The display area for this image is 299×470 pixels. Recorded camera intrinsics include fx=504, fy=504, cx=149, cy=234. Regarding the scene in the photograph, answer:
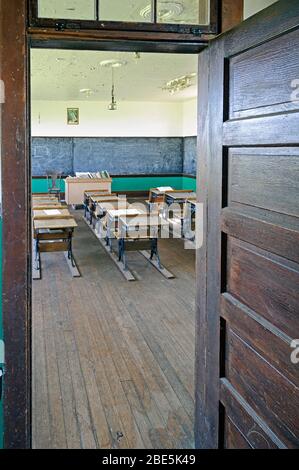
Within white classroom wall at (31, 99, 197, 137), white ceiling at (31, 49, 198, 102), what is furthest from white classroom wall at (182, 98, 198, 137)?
white ceiling at (31, 49, 198, 102)

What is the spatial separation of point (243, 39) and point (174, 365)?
8.70ft

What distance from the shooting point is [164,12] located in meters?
2.12

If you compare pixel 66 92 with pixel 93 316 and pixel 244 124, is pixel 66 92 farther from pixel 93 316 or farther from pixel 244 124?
pixel 244 124

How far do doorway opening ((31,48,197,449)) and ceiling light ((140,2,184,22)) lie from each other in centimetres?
16

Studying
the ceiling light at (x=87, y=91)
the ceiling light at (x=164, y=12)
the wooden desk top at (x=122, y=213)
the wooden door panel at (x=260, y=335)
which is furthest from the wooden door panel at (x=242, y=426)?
the ceiling light at (x=87, y=91)

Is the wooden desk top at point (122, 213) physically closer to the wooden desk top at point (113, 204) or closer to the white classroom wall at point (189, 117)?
the wooden desk top at point (113, 204)

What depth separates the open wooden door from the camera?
1.46 metres

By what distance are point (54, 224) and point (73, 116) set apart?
26.4 ft

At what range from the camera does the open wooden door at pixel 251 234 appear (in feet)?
4.80

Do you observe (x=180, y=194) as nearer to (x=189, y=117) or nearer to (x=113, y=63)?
(x=113, y=63)

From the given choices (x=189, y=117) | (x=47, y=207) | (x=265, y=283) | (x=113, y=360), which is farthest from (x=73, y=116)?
(x=265, y=283)

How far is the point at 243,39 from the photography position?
1724 millimetres

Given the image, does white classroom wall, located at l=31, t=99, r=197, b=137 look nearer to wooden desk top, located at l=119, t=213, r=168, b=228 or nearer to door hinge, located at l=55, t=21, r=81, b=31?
wooden desk top, located at l=119, t=213, r=168, b=228

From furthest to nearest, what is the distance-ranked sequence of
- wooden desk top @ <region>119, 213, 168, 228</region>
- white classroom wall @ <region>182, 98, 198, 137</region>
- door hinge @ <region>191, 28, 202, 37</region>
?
white classroom wall @ <region>182, 98, 198, 137</region>
wooden desk top @ <region>119, 213, 168, 228</region>
door hinge @ <region>191, 28, 202, 37</region>
